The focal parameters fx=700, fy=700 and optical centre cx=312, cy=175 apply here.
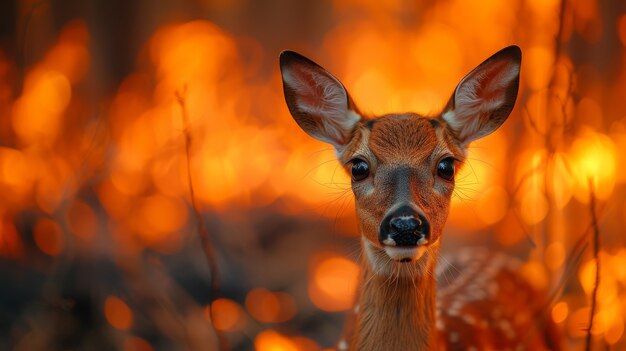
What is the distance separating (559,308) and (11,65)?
3.23 meters

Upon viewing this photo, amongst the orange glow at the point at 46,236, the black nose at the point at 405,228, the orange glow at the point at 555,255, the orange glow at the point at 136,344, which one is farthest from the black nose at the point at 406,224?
the orange glow at the point at 46,236

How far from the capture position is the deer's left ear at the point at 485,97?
2.25 meters

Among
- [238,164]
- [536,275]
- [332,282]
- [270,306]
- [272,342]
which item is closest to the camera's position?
[536,275]

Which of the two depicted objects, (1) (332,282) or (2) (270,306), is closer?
(2) (270,306)

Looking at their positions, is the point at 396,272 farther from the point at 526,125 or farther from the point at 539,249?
the point at 526,125

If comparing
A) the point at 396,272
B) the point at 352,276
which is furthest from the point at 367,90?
the point at 396,272

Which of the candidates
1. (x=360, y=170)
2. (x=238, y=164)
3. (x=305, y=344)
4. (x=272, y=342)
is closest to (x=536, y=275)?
(x=305, y=344)

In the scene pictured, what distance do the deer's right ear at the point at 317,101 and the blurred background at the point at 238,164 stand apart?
120cm

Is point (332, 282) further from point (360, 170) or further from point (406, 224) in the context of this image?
point (406, 224)

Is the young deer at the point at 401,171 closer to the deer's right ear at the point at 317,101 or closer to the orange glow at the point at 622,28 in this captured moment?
the deer's right ear at the point at 317,101

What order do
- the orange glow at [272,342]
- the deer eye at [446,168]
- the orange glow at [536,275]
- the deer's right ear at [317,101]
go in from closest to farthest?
1. the deer eye at [446,168]
2. the deer's right ear at [317,101]
3. the orange glow at [536,275]
4. the orange glow at [272,342]

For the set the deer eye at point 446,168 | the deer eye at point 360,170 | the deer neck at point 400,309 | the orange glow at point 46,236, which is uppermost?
the deer eye at point 446,168

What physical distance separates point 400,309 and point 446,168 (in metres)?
0.46

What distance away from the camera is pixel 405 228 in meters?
1.90
